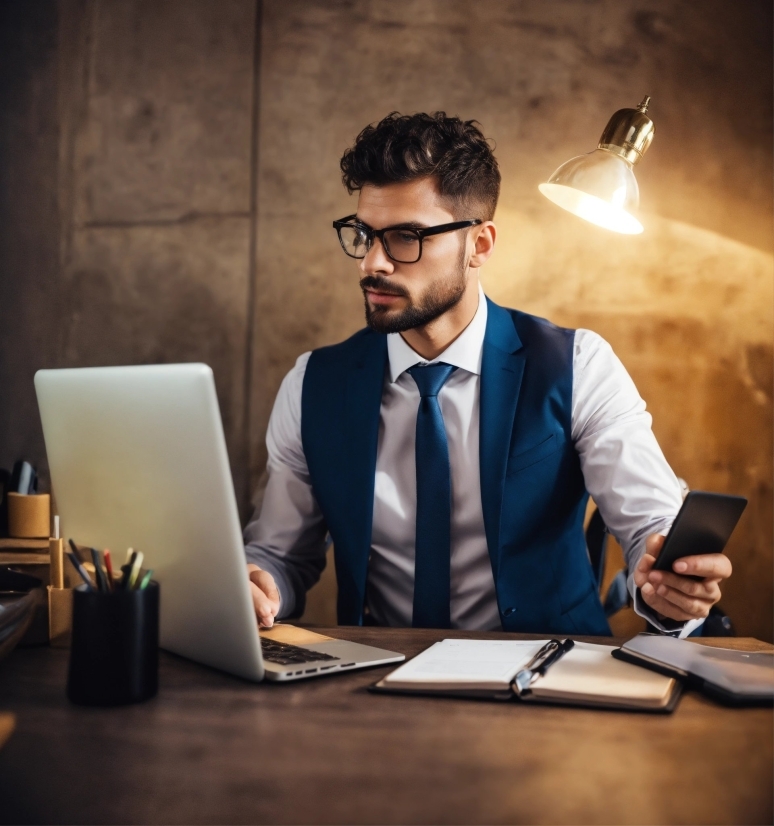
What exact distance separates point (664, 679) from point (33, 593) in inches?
34.8

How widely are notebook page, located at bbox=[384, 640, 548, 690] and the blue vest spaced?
54cm

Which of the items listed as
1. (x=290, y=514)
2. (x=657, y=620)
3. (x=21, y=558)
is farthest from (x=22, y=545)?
(x=657, y=620)

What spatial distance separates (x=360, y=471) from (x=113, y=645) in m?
0.93

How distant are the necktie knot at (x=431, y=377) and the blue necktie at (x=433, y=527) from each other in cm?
7

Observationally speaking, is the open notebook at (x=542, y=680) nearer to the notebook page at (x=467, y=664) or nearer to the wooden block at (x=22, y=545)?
the notebook page at (x=467, y=664)

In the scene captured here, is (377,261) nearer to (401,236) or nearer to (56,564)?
(401,236)

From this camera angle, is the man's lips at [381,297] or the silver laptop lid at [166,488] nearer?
the silver laptop lid at [166,488]

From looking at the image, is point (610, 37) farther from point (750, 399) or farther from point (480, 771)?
point (480, 771)

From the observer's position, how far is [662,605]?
125cm

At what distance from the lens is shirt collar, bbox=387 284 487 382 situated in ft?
6.05

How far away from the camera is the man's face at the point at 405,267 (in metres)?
1.86

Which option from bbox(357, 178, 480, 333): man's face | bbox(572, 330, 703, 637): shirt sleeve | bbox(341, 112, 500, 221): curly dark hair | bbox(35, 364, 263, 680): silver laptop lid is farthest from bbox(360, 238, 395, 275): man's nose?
bbox(35, 364, 263, 680): silver laptop lid

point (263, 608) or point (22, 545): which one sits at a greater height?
point (263, 608)

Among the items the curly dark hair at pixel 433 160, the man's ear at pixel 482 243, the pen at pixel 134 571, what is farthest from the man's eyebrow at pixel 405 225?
the pen at pixel 134 571
